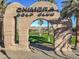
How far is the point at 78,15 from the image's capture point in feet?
106

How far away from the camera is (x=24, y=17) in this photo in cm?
3250

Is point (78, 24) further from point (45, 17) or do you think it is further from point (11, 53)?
point (11, 53)

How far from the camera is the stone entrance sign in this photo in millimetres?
32062

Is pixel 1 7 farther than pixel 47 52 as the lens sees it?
Yes

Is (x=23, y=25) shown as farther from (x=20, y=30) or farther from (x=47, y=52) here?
(x=47, y=52)

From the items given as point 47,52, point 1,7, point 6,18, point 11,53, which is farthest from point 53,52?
point 1,7

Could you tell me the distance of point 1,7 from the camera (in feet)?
153

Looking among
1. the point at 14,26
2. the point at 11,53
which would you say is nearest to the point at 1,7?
the point at 14,26

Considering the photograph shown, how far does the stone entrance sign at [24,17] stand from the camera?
32062 mm

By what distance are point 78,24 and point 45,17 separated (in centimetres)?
474

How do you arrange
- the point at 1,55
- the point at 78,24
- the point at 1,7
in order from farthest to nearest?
the point at 1,7 → the point at 78,24 → the point at 1,55

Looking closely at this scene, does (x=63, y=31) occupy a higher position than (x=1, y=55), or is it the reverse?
(x=63, y=31)

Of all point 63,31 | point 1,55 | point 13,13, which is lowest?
point 1,55

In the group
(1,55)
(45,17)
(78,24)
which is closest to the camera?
(1,55)
